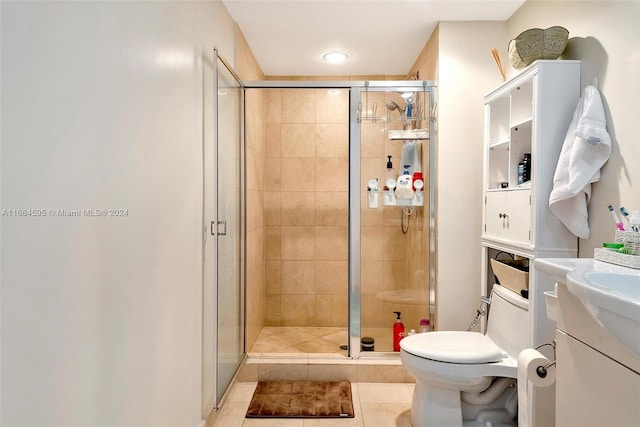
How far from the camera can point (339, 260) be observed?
3.53 metres

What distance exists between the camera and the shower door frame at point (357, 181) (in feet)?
9.27

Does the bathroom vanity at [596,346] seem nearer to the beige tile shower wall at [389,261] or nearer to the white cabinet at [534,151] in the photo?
the white cabinet at [534,151]

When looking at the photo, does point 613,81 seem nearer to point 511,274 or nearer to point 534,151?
point 534,151

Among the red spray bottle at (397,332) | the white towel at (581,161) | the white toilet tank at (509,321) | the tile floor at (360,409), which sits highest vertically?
the white towel at (581,161)

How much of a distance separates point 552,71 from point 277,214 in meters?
2.31

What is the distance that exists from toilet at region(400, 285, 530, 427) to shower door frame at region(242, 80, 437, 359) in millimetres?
613

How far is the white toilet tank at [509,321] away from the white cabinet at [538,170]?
82 millimetres

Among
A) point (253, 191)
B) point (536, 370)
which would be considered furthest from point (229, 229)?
point (536, 370)

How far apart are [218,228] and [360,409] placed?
1.34 m

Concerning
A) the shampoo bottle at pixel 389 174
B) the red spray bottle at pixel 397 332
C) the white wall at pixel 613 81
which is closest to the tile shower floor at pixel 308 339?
the red spray bottle at pixel 397 332

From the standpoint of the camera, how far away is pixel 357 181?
9.39 ft

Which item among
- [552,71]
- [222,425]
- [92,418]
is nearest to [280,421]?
[222,425]

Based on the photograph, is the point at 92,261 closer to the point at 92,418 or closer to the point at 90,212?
the point at 90,212

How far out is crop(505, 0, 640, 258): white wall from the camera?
1.58 metres
